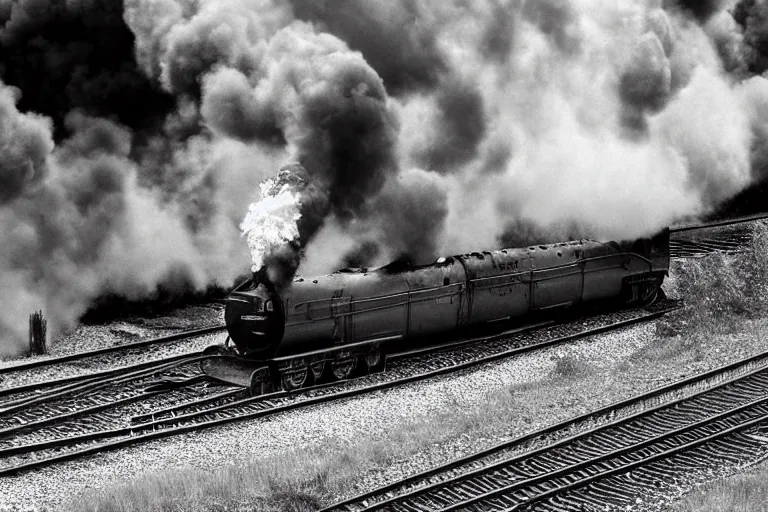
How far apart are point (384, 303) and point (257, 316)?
2.31 meters

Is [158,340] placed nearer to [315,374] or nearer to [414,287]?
[315,374]

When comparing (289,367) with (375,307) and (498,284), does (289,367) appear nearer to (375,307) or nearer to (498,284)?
(375,307)

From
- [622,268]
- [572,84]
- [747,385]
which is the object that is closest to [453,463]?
[747,385]

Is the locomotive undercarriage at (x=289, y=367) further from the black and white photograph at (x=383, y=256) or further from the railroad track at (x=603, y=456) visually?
the railroad track at (x=603, y=456)

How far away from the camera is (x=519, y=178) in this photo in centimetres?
1884

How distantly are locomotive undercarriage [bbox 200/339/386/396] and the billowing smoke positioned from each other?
1.86 m

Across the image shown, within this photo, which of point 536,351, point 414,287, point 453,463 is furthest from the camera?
point 536,351

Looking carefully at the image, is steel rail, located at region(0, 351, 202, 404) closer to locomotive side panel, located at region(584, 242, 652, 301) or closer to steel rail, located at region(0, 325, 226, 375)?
steel rail, located at region(0, 325, 226, 375)

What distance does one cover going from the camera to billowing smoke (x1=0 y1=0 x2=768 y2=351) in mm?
15617

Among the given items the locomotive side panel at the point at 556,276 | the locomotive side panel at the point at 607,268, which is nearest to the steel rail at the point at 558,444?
the locomotive side panel at the point at 556,276

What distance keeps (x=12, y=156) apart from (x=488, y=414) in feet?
32.6

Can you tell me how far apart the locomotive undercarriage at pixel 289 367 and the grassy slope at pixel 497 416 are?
6.99 feet

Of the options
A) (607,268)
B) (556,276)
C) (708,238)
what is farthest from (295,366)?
(708,238)

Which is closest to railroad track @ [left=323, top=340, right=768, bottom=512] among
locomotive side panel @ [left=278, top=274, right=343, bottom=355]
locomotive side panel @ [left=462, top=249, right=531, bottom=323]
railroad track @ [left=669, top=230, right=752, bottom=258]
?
locomotive side panel @ [left=278, top=274, right=343, bottom=355]
